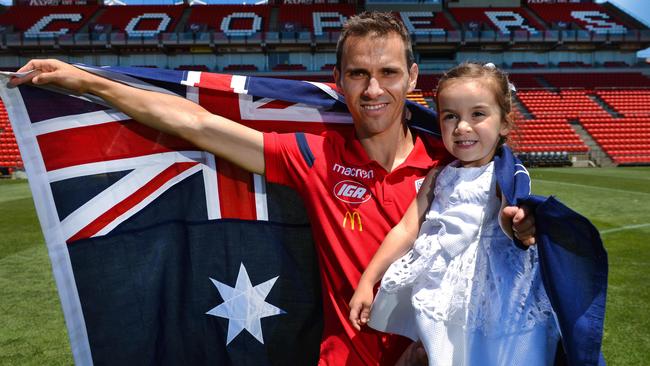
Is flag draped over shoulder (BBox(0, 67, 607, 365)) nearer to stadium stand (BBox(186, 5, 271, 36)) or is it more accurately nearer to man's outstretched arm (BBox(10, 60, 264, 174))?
man's outstretched arm (BBox(10, 60, 264, 174))

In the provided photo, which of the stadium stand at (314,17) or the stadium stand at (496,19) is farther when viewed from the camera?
the stadium stand at (496,19)

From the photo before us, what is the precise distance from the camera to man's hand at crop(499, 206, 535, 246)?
1341mm

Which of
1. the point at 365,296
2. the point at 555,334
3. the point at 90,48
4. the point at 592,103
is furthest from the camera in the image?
the point at 90,48

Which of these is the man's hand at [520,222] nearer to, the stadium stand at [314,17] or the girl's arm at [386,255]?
the girl's arm at [386,255]

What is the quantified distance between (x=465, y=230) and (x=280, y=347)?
45.4 inches

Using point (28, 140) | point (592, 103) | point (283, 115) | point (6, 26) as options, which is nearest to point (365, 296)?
point (283, 115)

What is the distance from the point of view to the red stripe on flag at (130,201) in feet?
6.54

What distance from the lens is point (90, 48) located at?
3128 centimetres

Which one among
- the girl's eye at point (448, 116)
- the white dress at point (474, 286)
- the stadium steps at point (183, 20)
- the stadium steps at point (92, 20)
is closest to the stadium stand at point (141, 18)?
the stadium steps at point (92, 20)

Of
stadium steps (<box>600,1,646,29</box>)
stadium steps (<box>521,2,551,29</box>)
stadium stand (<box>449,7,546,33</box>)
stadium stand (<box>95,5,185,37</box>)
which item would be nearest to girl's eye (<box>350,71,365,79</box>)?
stadium stand (<box>95,5,185,37</box>)

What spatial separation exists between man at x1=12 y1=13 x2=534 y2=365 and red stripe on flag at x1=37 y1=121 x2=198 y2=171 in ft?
0.45

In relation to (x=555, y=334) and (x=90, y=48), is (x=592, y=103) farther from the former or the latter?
(x=90, y=48)

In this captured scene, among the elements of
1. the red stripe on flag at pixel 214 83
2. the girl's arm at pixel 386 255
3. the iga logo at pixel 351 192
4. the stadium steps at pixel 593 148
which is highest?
the red stripe on flag at pixel 214 83

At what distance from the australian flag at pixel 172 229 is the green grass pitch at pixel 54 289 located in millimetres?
1438
